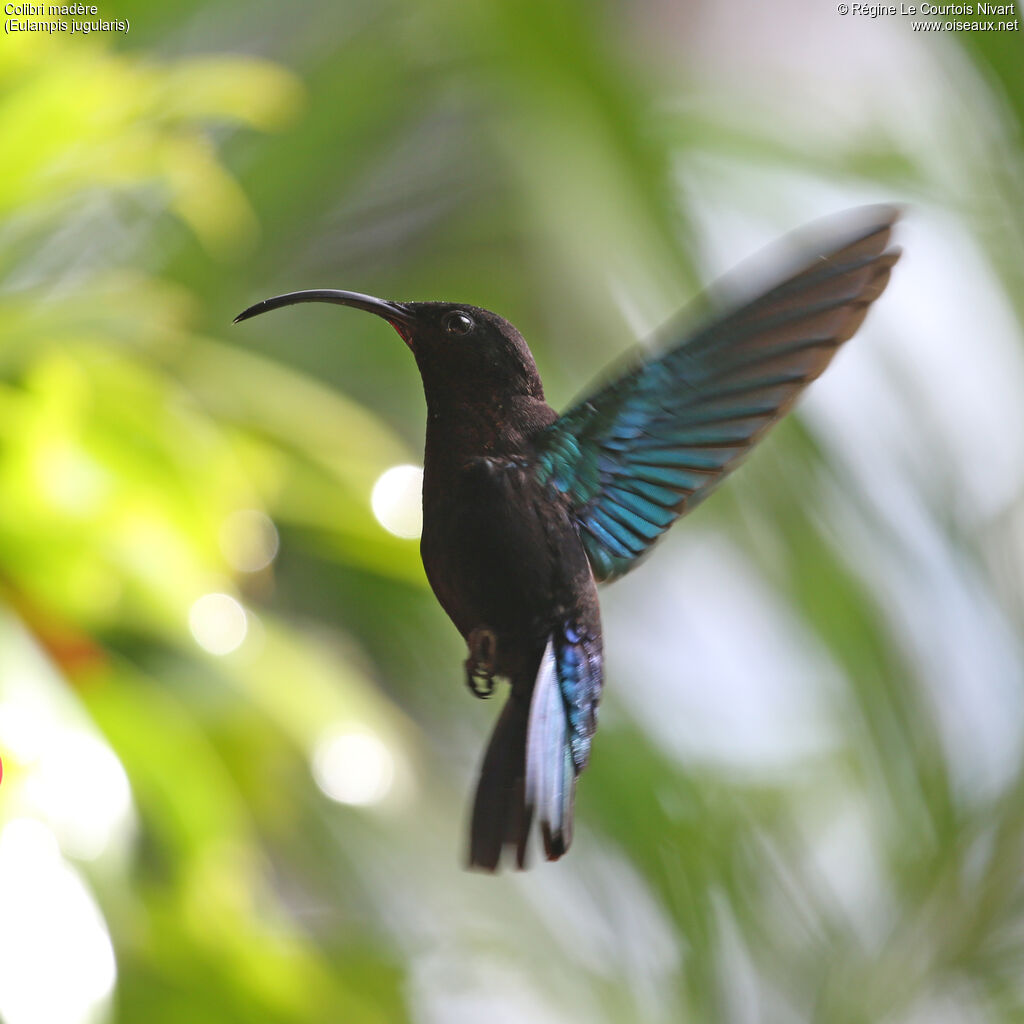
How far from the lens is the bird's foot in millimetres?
184

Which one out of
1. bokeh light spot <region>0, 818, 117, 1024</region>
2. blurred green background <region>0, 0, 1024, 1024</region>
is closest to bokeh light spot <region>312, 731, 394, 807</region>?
blurred green background <region>0, 0, 1024, 1024</region>

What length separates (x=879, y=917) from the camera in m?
0.85

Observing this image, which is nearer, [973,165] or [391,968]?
[973,165]

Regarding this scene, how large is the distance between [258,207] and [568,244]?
332mm

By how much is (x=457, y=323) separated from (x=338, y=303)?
0.02m

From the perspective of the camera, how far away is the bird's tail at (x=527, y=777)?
169 mm

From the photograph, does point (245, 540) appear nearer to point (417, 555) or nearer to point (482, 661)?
point (417, 555)

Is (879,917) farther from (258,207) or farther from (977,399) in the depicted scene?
(258,207)

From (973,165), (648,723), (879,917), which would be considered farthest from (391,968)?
(973,165)

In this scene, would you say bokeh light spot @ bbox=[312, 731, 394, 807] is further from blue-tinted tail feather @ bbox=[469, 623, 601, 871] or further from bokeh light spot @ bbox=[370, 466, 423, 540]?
blue-tinted tail feather @ bbox=[469, 623, 601, 871]

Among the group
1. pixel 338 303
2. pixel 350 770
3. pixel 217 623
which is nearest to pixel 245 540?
pixel 217 623

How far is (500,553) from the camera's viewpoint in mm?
189

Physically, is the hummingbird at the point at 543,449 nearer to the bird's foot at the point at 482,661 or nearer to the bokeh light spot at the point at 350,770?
the bird's foot at the point at 482,661

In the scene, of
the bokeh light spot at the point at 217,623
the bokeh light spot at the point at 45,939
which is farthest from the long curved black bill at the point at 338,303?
the bokeh light spot at the point at 217,623
